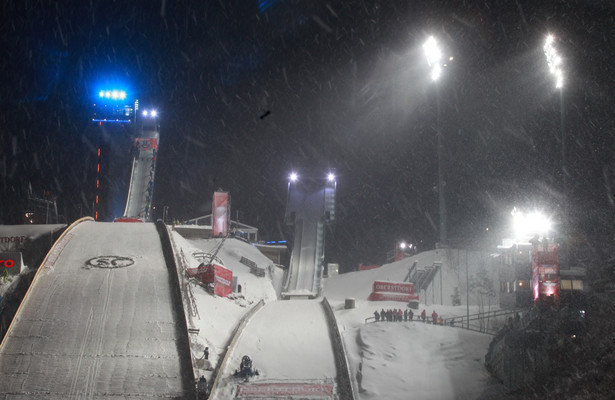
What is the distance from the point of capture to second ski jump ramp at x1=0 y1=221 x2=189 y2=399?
16.5 m

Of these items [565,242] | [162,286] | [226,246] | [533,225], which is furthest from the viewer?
[226,246]

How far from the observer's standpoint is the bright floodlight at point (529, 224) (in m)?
31.6

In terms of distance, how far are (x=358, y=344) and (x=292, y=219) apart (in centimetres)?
2777

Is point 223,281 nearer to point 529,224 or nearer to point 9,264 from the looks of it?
point 9,264

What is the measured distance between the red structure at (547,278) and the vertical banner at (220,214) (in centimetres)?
2451

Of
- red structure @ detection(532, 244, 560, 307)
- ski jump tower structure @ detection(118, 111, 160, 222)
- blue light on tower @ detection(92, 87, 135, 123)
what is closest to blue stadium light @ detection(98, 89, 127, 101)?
blue light on tower @ detection(92, 87, 135, 123)

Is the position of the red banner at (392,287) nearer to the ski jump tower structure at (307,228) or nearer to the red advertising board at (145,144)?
the ski jump tower structure at (307,228)

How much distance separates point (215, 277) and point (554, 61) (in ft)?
73.3

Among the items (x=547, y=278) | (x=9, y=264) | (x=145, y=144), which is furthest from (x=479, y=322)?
(x=145, y=144)

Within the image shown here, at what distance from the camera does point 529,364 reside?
55.5 ft

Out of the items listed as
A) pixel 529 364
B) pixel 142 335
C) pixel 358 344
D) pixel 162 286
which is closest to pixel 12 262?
pixel 162 286

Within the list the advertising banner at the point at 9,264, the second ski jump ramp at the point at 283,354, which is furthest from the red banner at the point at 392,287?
the advertising banner at the point at 9,264

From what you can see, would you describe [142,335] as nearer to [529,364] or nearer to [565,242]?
[529,364]

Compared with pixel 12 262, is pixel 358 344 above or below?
below
